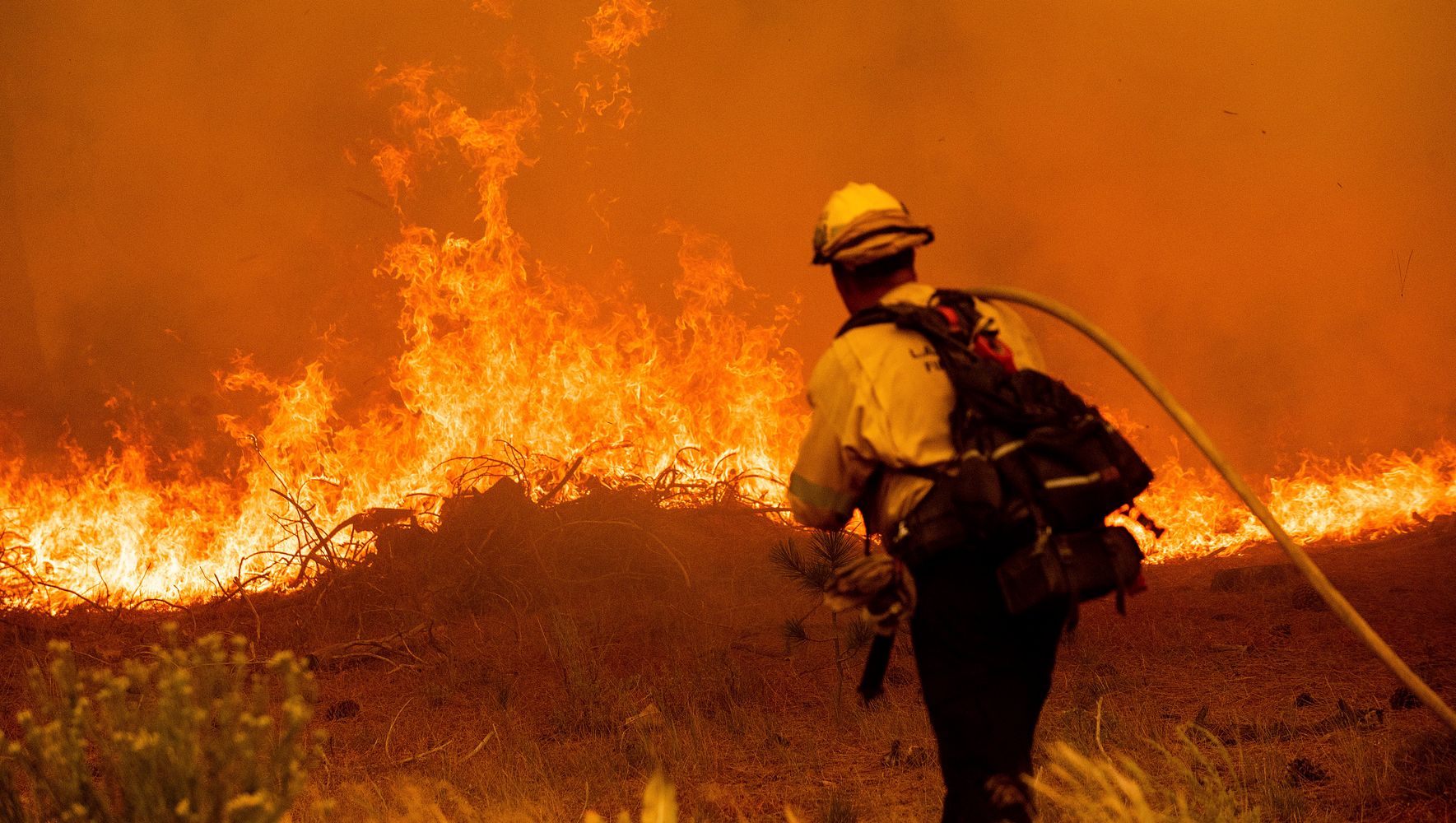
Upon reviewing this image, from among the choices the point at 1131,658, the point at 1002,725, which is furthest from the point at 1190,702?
the point at 1002,725

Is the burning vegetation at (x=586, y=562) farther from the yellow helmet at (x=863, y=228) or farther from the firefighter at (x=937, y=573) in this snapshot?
the yellow helmet at (x=863, y=228)

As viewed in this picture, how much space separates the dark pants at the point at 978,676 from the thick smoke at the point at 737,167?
30.0ft

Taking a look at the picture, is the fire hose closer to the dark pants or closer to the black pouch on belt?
the black pouch on belt

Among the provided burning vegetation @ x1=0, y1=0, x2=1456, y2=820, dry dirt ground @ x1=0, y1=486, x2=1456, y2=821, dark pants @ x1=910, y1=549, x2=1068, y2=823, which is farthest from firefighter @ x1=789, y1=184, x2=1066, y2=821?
dry dirt ground @ x1=0, y1=486, x2=1456, y2=821

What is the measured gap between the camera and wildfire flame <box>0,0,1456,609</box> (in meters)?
9.02

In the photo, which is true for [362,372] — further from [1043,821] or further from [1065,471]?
[1065,471]

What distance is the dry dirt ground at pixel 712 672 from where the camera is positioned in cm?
449

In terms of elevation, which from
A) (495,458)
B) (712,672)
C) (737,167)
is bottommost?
(712,672)

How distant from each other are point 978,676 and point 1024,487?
0.45m

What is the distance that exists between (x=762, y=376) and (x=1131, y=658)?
4.86 meters

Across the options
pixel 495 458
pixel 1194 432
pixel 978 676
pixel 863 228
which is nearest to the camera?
pixel 978 676

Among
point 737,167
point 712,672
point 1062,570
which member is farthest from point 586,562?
point 737,167

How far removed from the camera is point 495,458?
29.7ft

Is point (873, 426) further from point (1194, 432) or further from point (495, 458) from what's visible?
point (495, 458)
